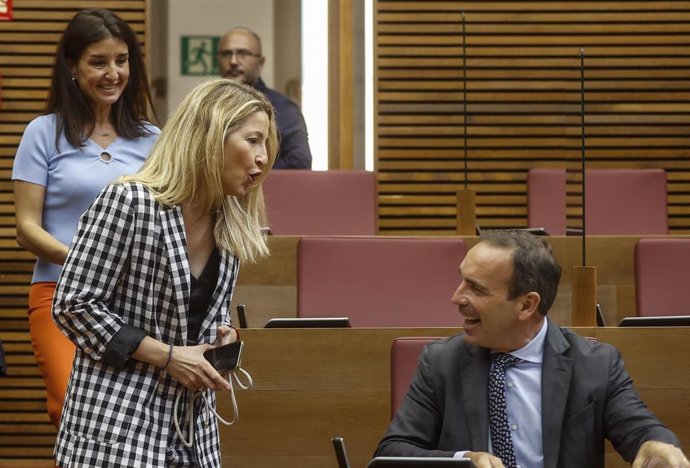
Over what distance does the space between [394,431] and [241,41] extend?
3426 mm

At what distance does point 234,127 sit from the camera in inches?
84.7

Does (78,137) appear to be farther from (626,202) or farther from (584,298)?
(626,202)

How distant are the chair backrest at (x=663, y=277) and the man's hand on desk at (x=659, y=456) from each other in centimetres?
196

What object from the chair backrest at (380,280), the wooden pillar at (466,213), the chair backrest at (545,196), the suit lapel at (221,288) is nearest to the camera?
the suit lapel at (221,288)

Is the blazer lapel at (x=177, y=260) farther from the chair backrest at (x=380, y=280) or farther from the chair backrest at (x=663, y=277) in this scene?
the chair backrest at (x=663, y=277)

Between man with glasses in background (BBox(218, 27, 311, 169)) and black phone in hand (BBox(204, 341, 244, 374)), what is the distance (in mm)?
3315

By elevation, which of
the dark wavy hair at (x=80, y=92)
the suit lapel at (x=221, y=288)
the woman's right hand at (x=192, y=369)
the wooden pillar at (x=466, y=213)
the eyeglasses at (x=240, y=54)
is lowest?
the woman's right hand at (x=192, y=369)

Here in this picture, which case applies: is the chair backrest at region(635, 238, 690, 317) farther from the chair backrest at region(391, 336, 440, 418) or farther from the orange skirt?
the orange skirt

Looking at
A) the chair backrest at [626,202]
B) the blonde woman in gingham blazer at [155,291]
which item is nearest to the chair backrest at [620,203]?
the chair backrest at [626,202]

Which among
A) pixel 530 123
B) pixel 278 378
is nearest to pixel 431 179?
pixel 530 123

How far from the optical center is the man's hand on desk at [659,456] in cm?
205

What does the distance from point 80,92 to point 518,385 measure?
4.59 feet

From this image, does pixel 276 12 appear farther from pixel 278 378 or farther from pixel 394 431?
pixel 394 431

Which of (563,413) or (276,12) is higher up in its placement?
(276,12)
